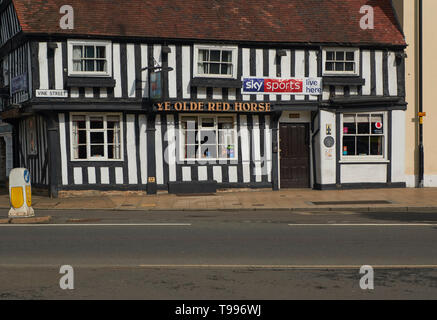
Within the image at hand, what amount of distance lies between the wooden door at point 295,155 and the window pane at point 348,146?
4.34 feet

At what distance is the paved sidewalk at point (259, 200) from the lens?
14883mm

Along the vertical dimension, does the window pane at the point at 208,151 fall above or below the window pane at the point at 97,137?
below

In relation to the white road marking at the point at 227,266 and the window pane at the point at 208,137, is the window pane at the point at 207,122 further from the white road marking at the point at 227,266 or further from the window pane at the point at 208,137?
the white road marking at the point at 227,266

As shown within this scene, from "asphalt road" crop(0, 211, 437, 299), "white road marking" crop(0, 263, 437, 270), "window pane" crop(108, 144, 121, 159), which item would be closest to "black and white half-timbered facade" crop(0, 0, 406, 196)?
"window pane" crop(108, 144, 121, 159)

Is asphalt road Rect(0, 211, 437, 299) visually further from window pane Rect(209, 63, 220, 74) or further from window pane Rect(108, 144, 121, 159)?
window pane Rect(209, 63, 220, 74)

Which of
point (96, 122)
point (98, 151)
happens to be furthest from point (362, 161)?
point (96, 122)

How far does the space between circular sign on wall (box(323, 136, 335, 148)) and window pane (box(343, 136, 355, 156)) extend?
1.77ft

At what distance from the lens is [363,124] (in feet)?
64.3

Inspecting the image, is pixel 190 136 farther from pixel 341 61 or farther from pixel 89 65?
pixel 341 61

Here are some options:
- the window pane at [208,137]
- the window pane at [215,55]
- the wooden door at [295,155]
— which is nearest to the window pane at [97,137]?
the window pane at [208,137]

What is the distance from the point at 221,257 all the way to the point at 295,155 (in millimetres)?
12283

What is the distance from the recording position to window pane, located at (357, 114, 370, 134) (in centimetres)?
1953
